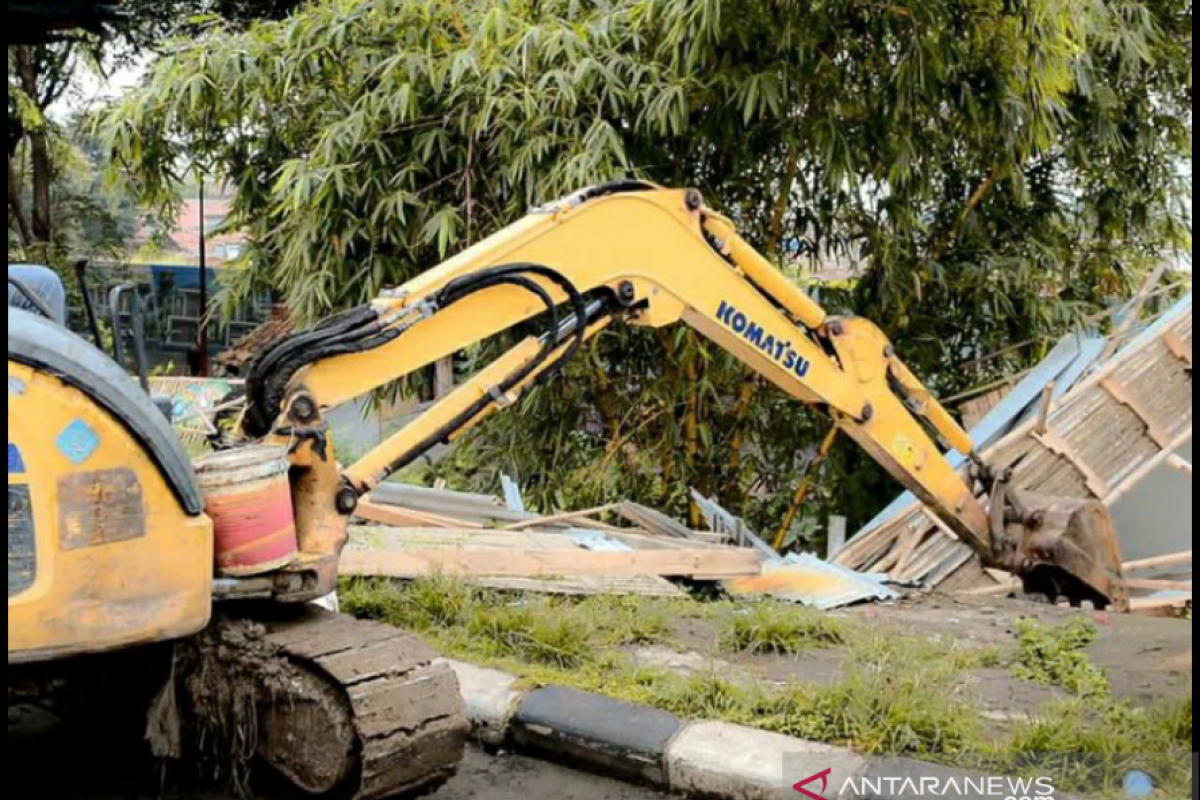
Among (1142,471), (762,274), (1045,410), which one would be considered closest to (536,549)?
(762,274)

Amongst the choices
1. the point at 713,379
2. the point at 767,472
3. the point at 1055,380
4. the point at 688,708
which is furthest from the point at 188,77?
the point at 1055,380

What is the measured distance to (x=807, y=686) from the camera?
4.09 meters

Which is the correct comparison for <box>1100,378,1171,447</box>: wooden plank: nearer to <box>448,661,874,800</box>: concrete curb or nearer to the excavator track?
<box>448,661,874,800</box>: concrete curb

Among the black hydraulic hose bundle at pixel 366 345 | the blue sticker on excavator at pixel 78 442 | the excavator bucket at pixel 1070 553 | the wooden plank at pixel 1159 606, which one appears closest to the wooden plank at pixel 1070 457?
the wooden plank at pixel 1159 606

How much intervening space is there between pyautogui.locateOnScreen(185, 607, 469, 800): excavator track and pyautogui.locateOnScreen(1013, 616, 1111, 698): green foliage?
2.03m

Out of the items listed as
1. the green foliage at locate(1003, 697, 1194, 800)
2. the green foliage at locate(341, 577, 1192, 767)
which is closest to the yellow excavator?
the green foliage at locate(341, 577, 1192, 767)

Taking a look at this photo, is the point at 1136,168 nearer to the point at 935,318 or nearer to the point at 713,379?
the point at 935,318

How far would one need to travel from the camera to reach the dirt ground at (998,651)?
4.27 meters

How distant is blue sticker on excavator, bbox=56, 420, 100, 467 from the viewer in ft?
10.1

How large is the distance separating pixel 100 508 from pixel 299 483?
2.56 ft

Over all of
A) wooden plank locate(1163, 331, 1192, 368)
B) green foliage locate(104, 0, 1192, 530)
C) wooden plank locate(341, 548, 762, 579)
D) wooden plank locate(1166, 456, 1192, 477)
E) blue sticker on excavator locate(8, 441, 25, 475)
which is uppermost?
green foliage locate(104, 0, 1192, 530)

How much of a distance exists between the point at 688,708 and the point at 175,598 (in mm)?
1576

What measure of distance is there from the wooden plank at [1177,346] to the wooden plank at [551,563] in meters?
2.99

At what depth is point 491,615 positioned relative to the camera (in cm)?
480
